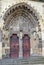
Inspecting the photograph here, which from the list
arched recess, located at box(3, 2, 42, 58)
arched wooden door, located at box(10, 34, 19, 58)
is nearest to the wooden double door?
arched wooden door, located at box(10, 34, 19, 58)

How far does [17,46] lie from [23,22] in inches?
55.8

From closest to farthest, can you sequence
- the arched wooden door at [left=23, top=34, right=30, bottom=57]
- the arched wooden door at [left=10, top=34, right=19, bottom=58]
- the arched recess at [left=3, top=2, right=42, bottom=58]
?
the arched recess at [left=3, top=2, right=42, bottom=58], the arched wooden door at [left=10, top=34, right=19, bottom=58], the arched wooden door at [left=23, top=34, right=30, bottom=57]

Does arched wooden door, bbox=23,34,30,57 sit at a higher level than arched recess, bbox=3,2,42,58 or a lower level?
lower

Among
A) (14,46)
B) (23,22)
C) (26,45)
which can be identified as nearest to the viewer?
(14,46)

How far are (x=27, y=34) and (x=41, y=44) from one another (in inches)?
41.0

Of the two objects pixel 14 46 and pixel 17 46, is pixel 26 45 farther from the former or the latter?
pixel 14 46

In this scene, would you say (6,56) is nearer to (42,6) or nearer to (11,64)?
(11,64)

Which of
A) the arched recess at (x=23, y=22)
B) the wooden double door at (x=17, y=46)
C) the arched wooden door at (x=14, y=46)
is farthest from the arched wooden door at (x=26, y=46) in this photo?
the arched wooden door at (x=14, y=46)

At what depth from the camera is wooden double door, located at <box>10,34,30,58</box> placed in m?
12.2

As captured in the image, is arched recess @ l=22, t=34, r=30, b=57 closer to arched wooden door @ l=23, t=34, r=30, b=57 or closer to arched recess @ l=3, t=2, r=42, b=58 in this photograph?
arched wooden door @ l=23, t=34, r=30, b=57

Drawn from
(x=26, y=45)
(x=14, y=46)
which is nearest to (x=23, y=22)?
(x=26, y=45)

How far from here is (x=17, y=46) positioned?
40.4ft

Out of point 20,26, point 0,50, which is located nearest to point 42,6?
point 20,26

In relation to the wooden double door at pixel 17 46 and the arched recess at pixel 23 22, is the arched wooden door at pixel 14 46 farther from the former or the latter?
the arched recess at pixel 23 22
